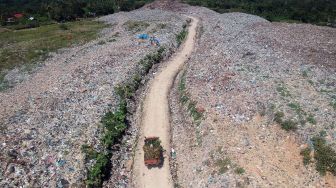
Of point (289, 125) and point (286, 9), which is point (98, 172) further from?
point (286, 9)

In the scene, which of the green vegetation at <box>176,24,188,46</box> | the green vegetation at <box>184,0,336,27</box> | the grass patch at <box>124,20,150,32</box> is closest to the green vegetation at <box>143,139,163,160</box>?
the green vegetation at <box>176,24,188,46</box>

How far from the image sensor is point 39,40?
68375 mm

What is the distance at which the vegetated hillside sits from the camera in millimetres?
25062

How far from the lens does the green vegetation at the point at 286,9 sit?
92250 millimetres

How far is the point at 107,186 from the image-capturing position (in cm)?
2678

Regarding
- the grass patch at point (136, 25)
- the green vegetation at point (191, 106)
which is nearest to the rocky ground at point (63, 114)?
the green vegetation at point (191, 106)

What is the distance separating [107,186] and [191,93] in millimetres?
15307

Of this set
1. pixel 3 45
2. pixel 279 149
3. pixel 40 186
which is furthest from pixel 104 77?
pixel 3 45

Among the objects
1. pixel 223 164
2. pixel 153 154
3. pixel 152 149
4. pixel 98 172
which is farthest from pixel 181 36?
pixel 98 172

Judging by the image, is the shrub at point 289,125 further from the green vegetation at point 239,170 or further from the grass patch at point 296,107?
the green vegetation at point 239,170

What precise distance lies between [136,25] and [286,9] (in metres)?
51.2

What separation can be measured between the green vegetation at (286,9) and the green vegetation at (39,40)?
137 ft

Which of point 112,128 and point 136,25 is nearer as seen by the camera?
point 112,128

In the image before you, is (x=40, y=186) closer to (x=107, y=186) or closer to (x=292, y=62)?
(x=107, y=186)
